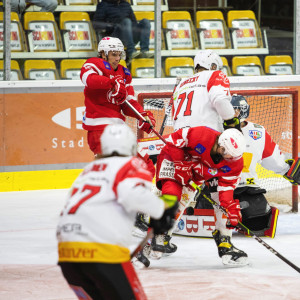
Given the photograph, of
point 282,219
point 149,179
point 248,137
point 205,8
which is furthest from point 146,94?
point 149,179

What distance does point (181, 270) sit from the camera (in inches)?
168

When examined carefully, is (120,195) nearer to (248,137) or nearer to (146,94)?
(248,137)

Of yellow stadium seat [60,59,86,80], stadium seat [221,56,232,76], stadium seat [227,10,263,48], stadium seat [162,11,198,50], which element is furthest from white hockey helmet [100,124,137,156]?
stadium seat [227,10,263,48]

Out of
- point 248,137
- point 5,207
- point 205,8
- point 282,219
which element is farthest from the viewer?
point 205,8

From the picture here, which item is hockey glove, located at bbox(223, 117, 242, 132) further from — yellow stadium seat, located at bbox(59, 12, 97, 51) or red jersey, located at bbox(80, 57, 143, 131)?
yellow stadium seat, located at bbox(59, 12, 97, 51)

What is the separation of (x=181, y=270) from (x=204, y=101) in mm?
1057

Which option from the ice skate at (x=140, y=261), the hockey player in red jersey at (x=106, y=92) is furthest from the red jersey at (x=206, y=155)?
the hockey player in red jersey at (x=106, y=92)

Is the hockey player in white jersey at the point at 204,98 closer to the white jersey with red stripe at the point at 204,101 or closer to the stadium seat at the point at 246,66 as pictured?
the white jersey with red stripe at the point at 204,101

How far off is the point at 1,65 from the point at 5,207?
1360 millimetres

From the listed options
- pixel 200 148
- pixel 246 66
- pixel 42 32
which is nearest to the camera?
pixel 200 148

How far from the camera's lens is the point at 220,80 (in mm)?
4535

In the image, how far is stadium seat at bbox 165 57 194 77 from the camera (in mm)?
7188

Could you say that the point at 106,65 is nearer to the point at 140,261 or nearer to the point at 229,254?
the point at 140,261

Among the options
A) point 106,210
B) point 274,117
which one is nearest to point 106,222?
point 106,210
